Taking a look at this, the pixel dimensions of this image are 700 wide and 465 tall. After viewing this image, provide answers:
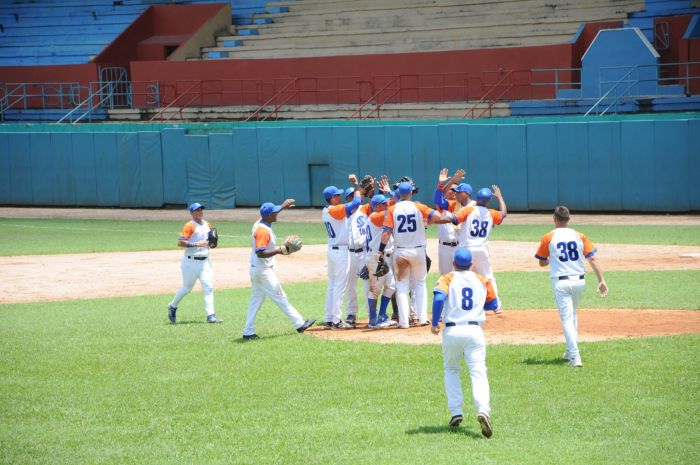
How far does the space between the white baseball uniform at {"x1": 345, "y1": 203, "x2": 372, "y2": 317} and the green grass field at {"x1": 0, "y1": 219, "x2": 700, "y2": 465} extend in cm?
123

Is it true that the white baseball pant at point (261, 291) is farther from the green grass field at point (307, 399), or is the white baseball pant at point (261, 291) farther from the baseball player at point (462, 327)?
the baseball player at point (462, 327)

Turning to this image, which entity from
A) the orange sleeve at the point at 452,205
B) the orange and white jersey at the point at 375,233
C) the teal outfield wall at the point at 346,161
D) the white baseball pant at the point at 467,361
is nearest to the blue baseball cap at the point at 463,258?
the white baseball pant at the point at 467,361

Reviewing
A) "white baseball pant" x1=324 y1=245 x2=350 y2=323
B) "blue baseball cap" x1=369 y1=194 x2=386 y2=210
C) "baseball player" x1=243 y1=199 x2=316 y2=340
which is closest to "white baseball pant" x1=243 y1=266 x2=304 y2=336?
"baseball player" x1=243 y1=199 x2=316 y2=340

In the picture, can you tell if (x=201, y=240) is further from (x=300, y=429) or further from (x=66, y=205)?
→ (x=66, y=205)

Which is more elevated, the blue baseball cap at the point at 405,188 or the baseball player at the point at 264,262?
the blue baseball cap at the point at 405,188

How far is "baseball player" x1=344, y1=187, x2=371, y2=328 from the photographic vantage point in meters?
15.1

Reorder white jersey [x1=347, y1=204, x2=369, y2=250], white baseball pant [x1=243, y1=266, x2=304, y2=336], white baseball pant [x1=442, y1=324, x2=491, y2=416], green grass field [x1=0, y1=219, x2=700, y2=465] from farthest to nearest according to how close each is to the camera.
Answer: white jersey [x1=347, y1=204, x2=369, y2=250] → white baseball pant [x1=243, y1=266, x2=304, y2=336] → white baseball pant [x1=442, y1=324, x2=491, y2=416] → green grass field [x1=0, y1=219, x2=700, y2=465]

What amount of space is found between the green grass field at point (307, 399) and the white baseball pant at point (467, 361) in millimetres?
319

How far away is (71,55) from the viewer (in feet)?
151

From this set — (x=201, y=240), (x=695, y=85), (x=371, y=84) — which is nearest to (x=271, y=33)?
(x=371, y=84)

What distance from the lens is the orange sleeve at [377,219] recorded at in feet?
50.0

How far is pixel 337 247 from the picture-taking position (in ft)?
49.6

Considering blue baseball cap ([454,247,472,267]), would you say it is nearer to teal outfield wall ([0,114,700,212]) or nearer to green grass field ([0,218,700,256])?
green grass field ([0,218,700,256])

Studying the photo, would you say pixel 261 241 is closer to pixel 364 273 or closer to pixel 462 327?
pixel 364 273
